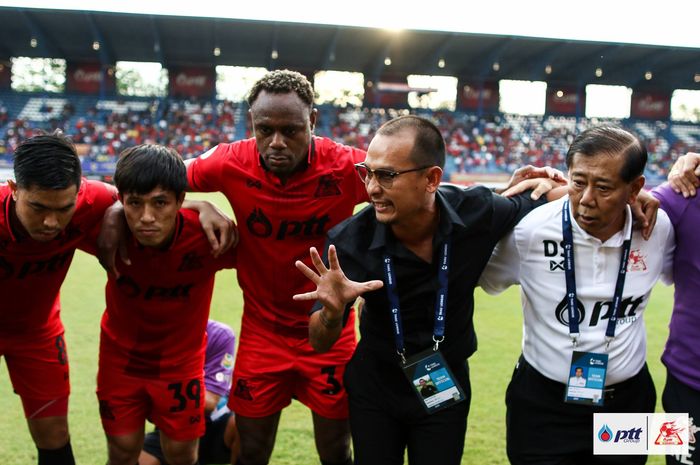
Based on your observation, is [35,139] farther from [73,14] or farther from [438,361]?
[73,14]

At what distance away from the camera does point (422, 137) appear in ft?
9.41

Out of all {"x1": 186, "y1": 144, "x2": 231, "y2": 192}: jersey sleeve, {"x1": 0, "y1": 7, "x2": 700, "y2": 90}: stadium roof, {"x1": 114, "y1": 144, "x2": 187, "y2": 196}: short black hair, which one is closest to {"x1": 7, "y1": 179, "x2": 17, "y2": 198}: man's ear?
{"x1": 114, "y1": 144, "x2": 187, "y2": 196}: short black hair

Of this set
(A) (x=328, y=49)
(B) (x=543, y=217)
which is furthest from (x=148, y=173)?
(A) (x=328, y=49)

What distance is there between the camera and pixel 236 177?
3734 millimetres

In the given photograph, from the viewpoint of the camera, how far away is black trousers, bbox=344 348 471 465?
290 cm

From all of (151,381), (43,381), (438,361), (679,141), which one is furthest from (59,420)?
(679,141)

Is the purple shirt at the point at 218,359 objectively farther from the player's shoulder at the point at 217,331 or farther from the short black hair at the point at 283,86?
the short black hair at the point at 283,86

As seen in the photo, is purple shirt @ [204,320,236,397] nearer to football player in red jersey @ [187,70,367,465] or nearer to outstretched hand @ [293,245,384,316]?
football player in red jersey @ [187,70,367,465]

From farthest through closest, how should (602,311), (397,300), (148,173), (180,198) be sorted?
1. (180,198)
2. (148,173)
3. (602,311)
4. (397,300)

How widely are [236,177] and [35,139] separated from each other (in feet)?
3.51

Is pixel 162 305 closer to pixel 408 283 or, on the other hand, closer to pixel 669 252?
pixel 408 283

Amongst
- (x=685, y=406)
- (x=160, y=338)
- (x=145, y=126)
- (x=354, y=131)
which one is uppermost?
(x=354, y=131)

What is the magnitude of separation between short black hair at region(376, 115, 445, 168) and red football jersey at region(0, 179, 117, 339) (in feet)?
5.89

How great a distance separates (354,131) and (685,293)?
34.2 m
